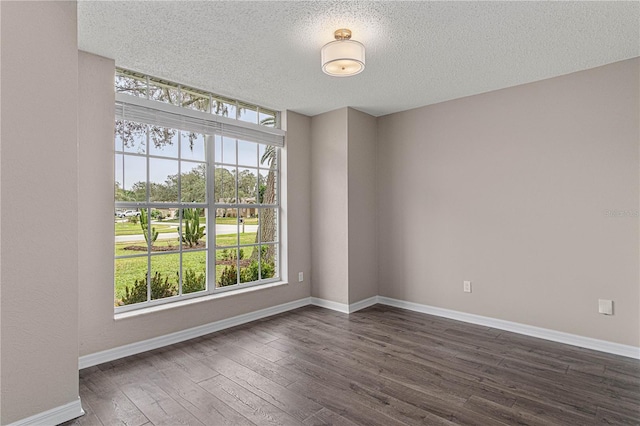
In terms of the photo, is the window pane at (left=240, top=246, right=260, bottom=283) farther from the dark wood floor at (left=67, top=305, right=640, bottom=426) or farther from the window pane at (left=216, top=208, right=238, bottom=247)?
the dark wood floor at (left=67, top=305, right=640, bottom=426)

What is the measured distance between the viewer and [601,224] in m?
3.20

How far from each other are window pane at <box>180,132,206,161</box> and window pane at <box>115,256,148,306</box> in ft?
3.73

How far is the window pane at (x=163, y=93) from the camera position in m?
3.46

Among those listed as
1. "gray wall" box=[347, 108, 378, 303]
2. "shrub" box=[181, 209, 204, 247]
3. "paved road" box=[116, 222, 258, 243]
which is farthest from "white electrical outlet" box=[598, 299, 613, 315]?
"shrub" box=[181, 209, 204, 247]

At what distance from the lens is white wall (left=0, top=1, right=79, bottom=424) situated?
1.90 meters

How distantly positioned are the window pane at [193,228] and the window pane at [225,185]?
29cm

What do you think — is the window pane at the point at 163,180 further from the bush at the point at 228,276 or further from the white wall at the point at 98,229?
the bush at the point at 228,276

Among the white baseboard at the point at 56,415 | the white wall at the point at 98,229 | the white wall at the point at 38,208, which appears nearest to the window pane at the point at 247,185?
the white wall at the point at 98,229

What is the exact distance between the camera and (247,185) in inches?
170

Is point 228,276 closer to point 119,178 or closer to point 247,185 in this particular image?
point 247,185

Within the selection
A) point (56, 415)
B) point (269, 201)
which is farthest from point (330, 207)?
point (56, 415)

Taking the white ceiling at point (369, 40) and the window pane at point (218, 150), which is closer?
the white ceiling at point (369, 40)

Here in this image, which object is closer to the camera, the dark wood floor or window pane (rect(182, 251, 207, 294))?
the dark wood floor

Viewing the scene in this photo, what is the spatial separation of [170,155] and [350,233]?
7.43 feet
